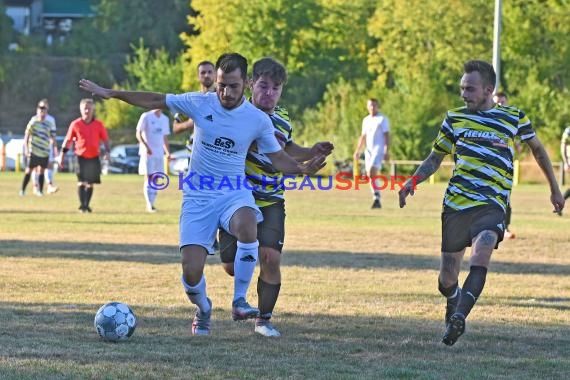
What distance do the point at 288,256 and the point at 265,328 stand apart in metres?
6.77

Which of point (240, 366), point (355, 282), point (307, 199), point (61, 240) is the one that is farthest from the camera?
point (307, 199)

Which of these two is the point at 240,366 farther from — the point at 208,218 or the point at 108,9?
the point at 108,9

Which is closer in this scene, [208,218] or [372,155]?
[208,218]

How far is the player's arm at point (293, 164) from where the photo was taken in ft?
28.5

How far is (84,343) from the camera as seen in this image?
8.43 metres

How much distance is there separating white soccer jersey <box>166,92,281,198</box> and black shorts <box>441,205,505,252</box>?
4.32ft

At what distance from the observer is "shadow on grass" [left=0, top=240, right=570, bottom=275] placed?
1474 cm

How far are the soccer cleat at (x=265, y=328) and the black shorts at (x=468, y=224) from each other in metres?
1.32

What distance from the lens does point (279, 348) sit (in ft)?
27.6

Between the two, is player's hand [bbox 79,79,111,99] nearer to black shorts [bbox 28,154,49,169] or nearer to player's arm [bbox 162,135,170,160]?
player's arm [bbox 162,135,170,160]

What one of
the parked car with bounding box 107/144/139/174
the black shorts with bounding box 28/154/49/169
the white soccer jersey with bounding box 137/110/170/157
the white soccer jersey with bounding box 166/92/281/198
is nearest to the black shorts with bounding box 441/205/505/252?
the white soccer jersey with bounding box 166/92/281/198

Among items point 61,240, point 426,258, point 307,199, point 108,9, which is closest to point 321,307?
point 426,258

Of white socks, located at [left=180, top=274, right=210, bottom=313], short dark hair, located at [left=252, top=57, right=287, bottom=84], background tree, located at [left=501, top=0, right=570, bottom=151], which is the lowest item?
white socks, located at [left=180, top=274, right=210, bottom=313]

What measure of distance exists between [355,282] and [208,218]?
14.1ft
